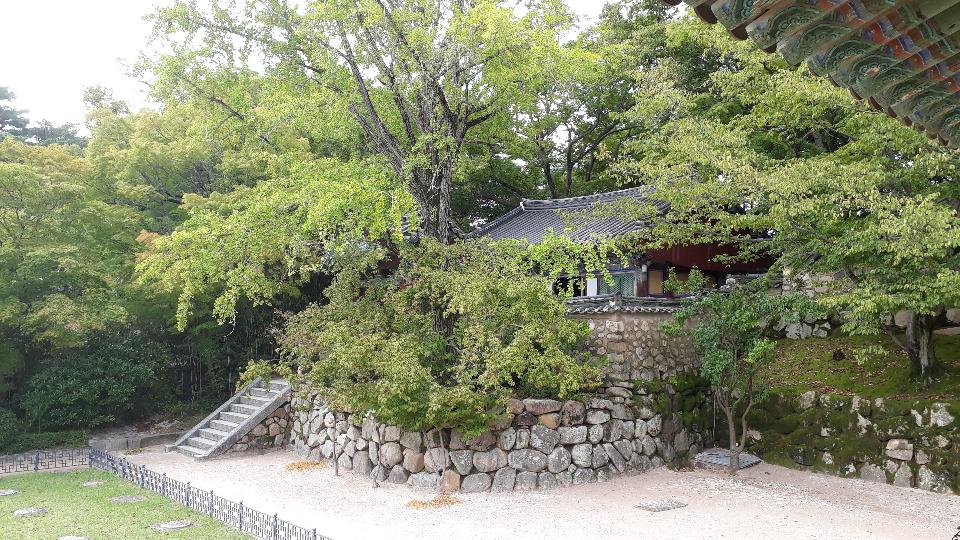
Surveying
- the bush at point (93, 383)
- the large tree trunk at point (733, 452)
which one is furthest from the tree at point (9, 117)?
the large tree trunk at point (733, 452)

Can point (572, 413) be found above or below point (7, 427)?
above

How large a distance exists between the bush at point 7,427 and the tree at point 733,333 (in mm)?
15114

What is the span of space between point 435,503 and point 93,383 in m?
10.6

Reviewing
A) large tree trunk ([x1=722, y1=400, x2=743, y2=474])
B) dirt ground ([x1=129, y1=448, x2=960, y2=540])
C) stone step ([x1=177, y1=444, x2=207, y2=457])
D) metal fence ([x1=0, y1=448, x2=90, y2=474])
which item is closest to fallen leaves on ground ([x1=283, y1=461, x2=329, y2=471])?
dirt ground ([x1=129, y1=448, x2=960, y2=540])

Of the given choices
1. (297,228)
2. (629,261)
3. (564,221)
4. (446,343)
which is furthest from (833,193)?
(297,228)

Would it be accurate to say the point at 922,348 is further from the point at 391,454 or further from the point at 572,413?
the point at 391,454

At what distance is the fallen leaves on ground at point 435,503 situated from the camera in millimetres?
11312

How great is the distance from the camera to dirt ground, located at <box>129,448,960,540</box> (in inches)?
389

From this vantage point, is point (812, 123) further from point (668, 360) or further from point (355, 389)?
point (355, 389)

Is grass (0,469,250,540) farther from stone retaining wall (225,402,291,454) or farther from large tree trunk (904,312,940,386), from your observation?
large tree trunk (904,312,940,386)

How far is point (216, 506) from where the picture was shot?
34.8ft

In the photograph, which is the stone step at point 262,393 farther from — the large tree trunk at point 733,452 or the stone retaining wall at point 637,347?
the large tree trunk at point 733,452

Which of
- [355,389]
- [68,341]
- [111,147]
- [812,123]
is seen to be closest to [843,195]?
[812,123]

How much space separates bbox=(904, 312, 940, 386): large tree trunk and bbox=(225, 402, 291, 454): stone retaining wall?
46.0ft
